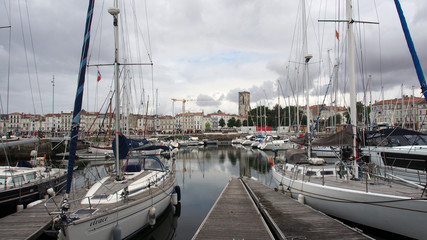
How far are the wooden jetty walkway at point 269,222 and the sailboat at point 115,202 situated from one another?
2676 millimetres

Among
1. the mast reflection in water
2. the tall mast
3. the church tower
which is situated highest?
the church tower

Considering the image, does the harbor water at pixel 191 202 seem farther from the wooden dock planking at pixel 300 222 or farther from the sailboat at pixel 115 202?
the wooden dock planking at pixel 300 222

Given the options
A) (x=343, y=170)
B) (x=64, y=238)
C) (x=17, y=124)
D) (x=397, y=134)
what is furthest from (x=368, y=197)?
(x=17, y=124)

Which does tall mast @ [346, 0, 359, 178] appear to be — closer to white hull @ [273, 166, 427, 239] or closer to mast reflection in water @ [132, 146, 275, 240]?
white hull @ [273, 166, 427, 239]

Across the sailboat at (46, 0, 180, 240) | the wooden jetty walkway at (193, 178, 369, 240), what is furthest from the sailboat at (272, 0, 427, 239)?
the sailboat at (46, 0, 180, 240)

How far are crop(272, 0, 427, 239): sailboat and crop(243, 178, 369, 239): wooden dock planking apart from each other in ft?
3.39

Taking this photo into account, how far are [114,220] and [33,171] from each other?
418 inches

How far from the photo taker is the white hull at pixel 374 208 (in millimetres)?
8992

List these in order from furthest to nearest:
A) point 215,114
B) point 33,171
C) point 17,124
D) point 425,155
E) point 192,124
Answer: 1. point 215,114
2. point 192,124
3. point 17,124
4. point 33,171
5. point 425,155

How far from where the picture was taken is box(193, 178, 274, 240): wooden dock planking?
955 cm

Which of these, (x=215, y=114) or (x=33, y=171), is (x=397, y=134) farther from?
(x=215, y=114)

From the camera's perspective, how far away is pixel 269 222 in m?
10.9

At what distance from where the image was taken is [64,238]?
745cm

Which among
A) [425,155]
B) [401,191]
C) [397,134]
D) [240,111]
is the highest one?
[240,111]
